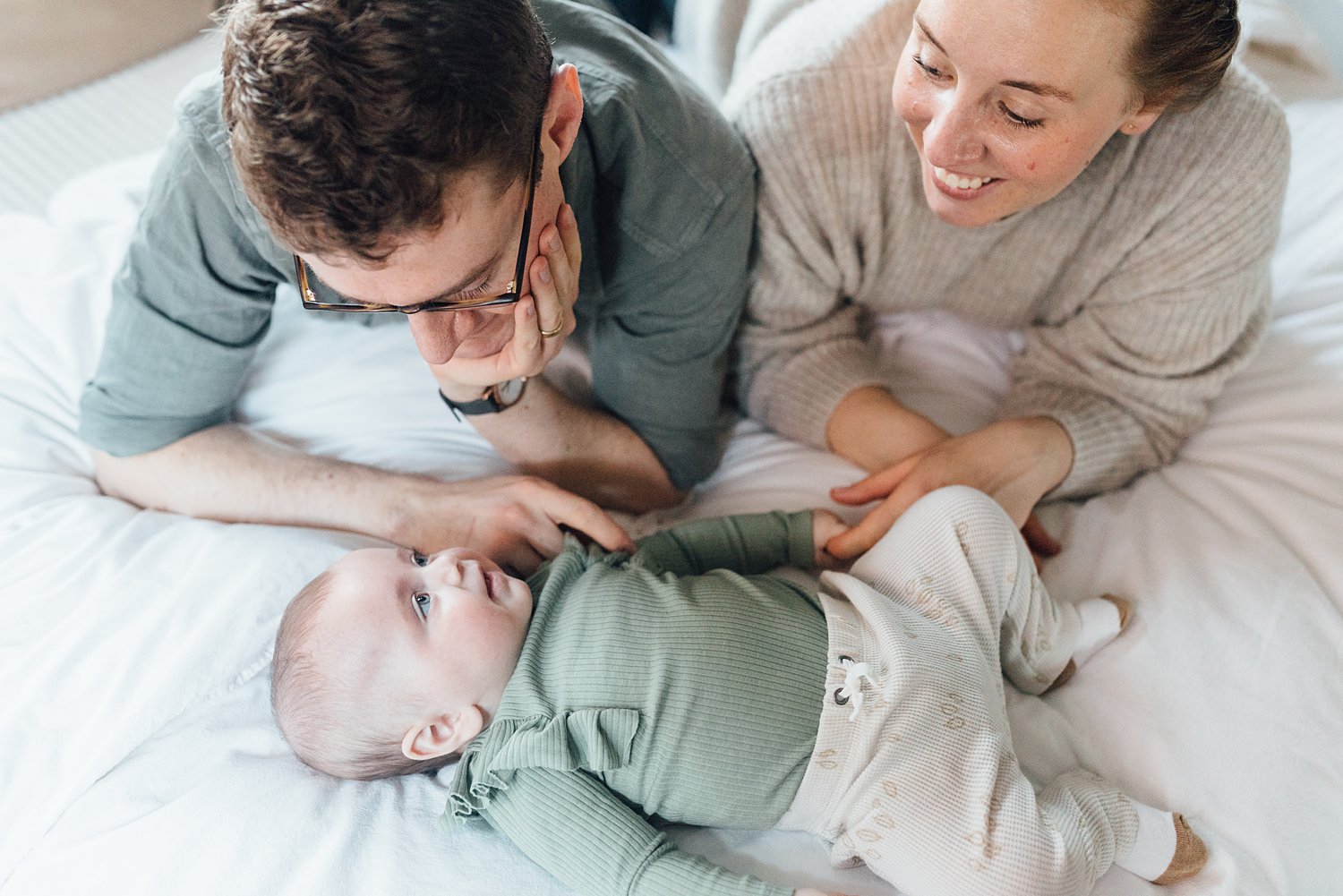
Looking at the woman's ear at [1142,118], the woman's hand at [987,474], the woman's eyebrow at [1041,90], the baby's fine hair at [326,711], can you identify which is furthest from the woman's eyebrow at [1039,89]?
the baby's fine hair at [326,711]

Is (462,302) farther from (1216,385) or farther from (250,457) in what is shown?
(1216,385)

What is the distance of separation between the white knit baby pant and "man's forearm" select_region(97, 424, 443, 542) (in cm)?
61

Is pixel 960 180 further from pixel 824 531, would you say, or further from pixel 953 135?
pixel 824 531

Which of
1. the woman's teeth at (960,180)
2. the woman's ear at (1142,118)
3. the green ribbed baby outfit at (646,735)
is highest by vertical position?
the woman's ear at (1142,118)

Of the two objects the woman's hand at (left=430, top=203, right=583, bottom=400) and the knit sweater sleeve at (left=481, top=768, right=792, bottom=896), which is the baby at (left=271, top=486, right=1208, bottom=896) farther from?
the woman's hand at (left=430, top=203, right=583, bottom=400)

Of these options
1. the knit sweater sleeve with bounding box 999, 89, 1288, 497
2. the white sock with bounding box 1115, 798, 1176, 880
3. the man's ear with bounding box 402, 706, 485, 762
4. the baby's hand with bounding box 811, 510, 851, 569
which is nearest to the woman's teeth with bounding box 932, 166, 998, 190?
the knit sweater sleeve with bounding box 999, 89, 1288, 497

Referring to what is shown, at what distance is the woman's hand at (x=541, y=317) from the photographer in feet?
3.39

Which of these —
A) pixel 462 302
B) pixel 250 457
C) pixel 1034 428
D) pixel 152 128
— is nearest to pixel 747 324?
pixel 1034 428

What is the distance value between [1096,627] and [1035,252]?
515mm

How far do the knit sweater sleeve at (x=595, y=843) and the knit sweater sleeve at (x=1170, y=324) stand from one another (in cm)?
73

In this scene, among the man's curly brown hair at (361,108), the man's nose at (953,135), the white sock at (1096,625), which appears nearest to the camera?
the man's curly brown hair at (361,108)

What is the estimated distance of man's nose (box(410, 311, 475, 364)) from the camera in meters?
0.99

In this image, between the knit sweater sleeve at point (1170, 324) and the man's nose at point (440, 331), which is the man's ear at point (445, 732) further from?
the knit sweater sleeve at point (1170, 324)

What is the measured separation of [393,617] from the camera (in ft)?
3.51
